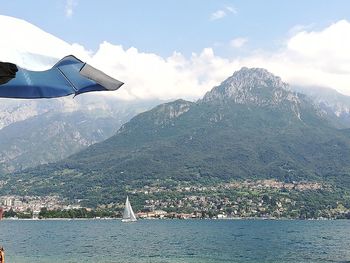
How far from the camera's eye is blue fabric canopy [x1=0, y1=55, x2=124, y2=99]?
7250 millimetres

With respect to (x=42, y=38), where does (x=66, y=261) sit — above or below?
below

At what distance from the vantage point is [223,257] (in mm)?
59375

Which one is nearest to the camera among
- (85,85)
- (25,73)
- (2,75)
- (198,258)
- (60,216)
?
(2,75)

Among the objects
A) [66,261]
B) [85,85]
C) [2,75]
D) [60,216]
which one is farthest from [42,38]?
[60,216]

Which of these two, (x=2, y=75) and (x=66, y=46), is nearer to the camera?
(x=2, y=75)

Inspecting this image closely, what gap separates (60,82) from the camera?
24.7 ft

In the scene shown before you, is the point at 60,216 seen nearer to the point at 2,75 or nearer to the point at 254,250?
the point at 254,250

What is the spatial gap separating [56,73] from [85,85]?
18.4 inches

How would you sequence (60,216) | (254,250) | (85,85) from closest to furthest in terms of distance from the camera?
(85,85), (254,250), (60,216)

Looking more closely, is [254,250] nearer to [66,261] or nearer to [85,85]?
[66,261]

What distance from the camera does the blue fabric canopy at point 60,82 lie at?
7.25 m

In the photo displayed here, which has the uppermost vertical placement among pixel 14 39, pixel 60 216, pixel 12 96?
→ pixel 14 39

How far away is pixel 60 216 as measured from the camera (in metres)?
198

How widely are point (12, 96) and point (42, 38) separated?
3.46 ft
